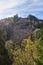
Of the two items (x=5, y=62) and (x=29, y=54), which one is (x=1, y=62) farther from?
(x=29, y=54)

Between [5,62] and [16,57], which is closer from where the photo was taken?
[5,62]

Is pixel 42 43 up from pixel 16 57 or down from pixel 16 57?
up

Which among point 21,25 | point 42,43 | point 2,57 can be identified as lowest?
point 21,25

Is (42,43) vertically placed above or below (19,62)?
above

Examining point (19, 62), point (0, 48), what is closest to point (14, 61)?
point (19, 62)

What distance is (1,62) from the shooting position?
3000 centimetres

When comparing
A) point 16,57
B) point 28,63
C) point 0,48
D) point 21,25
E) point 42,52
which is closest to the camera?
point 42,52

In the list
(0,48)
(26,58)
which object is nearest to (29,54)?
(26,58)

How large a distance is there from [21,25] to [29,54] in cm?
8070

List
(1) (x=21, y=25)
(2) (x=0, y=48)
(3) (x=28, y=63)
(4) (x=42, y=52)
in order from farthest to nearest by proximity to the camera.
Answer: (1) (x=21, y=25)
(3) (x=28, y=63)
(2) (x=0, y=48)
(4) (x=42, y=52)

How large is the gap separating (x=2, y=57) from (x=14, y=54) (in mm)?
7867

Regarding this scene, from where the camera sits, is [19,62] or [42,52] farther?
[19,62]

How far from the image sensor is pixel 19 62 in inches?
1415

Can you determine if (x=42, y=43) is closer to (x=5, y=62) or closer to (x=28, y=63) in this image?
(x=5, y=62)
